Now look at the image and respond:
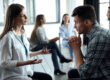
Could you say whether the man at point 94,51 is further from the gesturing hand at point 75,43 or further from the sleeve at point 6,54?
the sleeve at point 6,54

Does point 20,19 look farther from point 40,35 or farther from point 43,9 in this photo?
point 43,9

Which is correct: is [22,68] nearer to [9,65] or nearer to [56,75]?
[9,65]

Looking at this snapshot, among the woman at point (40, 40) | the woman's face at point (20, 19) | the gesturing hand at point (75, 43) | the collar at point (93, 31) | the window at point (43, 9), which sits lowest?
the woman at point (40, 40)

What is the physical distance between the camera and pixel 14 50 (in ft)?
5.42

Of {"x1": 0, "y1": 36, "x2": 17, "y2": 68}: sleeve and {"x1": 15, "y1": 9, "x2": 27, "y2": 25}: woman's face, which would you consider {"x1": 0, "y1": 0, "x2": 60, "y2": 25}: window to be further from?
{"x1": 0, "y1": 36, "x2": 17, "y2": 68}: sleeve

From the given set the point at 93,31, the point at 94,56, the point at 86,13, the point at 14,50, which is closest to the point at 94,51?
the point at 94,56

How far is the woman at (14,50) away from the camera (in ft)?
5.28

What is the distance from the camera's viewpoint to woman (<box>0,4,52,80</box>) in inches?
63.4

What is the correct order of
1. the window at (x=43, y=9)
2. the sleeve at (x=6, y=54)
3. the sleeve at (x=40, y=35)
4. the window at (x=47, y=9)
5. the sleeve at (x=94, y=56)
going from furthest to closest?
the window at (x=47, y=9) → the window at (x=43, y=9) → the sleeve at (x=40, y=35) → the sleeve at (x=6, y=54) → the sleeve at (x=94, y=56)

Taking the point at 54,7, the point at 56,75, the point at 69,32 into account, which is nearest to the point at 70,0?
the point at 54,7

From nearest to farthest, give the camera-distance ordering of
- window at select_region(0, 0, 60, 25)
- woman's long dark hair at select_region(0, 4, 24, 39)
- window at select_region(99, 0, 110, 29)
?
woman's long dark hair at select_region(0, 4, 24, 39) → window at select_region(99, 0, 110, 29) → window at select_region(0, 0, 60, 25)

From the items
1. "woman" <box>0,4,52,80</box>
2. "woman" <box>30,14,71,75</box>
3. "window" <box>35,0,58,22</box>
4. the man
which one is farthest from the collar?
"window" <box>35,0,58,22</box>

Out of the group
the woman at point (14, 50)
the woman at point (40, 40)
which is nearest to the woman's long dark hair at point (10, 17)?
the woman at point (14, 50)

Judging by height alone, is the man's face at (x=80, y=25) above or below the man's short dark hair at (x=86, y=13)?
below
